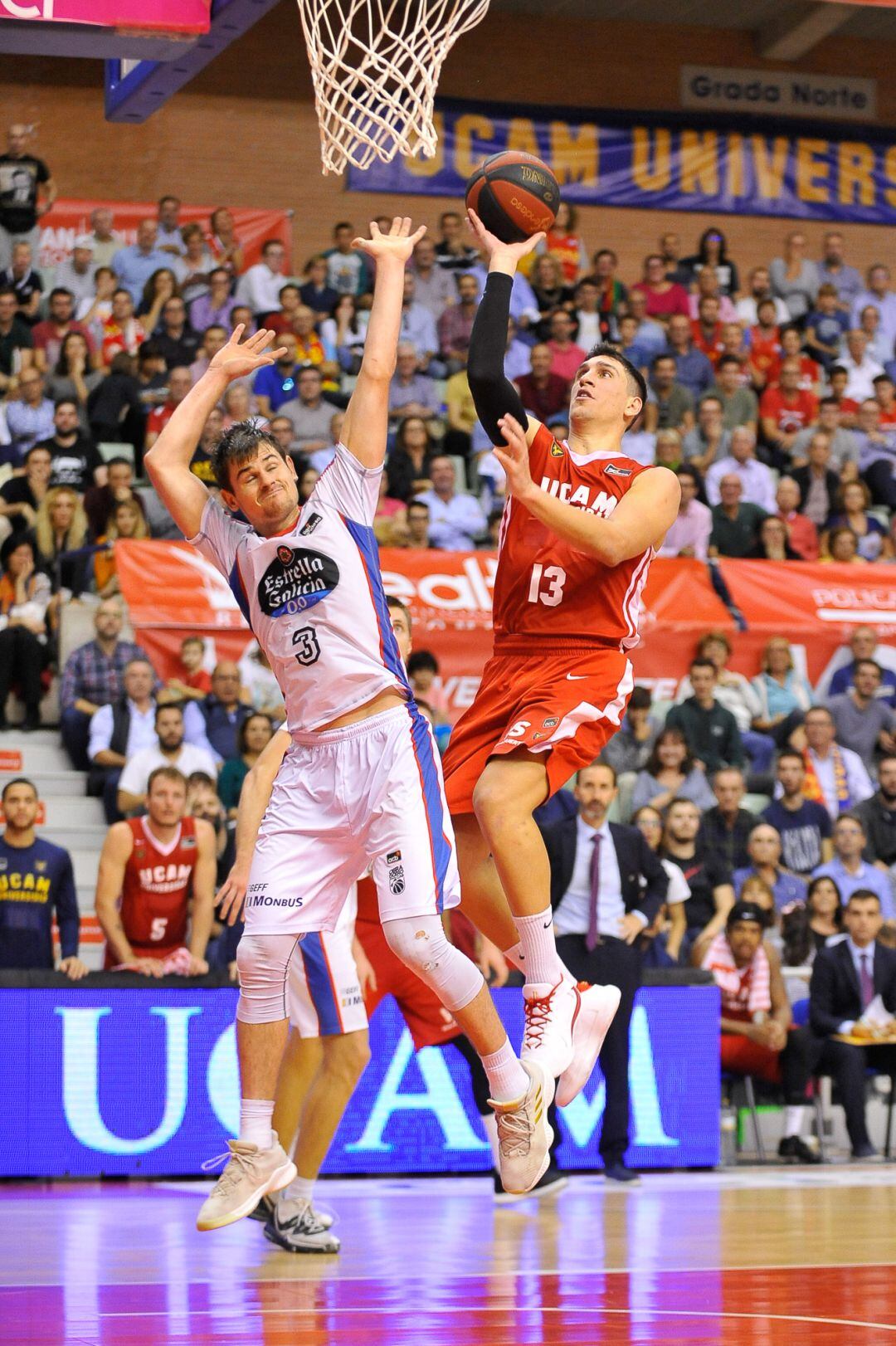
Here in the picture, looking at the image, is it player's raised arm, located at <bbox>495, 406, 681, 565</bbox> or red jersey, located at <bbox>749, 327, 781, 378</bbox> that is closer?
player's raised arm, located at <bbox>495, 406, 681, 565</bbox>

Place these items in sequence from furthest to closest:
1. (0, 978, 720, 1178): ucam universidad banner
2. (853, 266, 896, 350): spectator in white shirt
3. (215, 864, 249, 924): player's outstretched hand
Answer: (853, 266, 896, 350): spectator in white shirt → (0, 978, 720, 1178): ucam universidad banner → (215, 864, 249, 924): player's outstretched hand

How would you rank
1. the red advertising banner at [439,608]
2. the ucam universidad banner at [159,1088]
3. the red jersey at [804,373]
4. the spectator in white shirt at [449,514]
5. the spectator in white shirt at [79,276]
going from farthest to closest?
1. the red jersey at [804,373]
2. the spectator in white shirt at [79,276]
3. the spectator in white shirt at [449,514]
4. the red advertising banner at [439,608]
5. the ucam universidad banner at [159,1088]

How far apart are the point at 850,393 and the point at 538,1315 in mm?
13882

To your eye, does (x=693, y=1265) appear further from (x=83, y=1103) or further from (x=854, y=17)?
(x=854, y=17)

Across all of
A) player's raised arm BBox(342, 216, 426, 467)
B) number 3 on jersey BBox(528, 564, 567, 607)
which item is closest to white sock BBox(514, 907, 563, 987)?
number 3 on jersey BBox(528, 564, 567, 607)

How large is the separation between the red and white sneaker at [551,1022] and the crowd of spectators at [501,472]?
4310mm

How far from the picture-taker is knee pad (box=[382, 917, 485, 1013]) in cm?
578

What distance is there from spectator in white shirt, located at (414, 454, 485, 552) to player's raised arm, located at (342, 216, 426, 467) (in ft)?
28.3

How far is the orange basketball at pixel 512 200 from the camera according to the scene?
5934mm

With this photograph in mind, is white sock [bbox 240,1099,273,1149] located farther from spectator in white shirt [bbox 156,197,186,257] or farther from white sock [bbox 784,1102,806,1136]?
spectator in white shirt [bbox 156,197,186,257]

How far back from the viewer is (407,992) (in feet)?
30.2

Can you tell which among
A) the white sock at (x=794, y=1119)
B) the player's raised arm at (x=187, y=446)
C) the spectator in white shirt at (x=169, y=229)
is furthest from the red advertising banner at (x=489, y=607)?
the player's raised arm at (x=187, y=446)

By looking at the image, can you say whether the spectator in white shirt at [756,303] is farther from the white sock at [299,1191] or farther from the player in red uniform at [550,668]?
the player in red uniform at [550,668]

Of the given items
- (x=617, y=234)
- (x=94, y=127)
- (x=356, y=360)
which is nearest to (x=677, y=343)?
(x=356, y=360)
